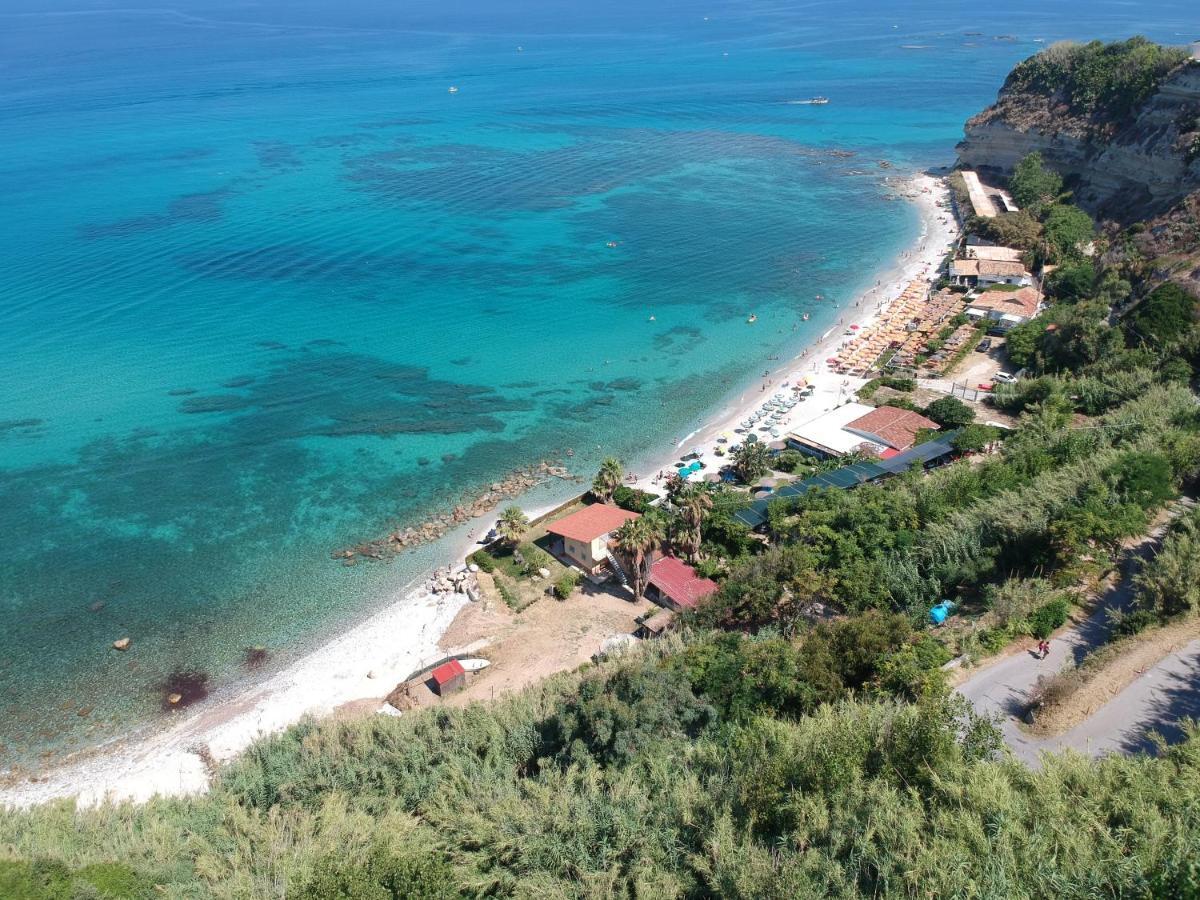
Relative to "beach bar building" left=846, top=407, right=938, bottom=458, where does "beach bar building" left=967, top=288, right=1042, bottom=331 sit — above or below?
above

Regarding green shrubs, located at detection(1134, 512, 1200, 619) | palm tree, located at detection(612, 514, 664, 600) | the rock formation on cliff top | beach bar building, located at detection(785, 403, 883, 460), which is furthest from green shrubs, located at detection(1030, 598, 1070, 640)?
the rock formation on cliff top

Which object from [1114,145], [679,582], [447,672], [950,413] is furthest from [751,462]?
[1114,145]

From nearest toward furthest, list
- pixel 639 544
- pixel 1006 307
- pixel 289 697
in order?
pixel 289 697
pixel 639 544
pixel 1006 307

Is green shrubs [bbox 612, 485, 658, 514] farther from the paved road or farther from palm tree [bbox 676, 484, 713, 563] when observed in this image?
the paved road

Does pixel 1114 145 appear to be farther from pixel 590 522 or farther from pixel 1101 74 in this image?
pixel 590 522

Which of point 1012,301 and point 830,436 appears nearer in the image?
point 830,436

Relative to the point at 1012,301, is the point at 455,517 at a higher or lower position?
lower

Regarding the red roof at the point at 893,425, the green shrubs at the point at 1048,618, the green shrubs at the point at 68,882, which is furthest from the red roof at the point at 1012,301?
the green shrubs at the point at 68,882
